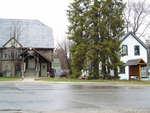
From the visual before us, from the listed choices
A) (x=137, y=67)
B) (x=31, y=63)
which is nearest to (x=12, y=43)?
(x=31, y=63)

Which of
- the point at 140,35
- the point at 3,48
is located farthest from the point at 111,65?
the point at 140,35

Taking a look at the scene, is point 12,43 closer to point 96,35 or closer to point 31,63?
point 31,63

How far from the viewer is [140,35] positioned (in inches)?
1939

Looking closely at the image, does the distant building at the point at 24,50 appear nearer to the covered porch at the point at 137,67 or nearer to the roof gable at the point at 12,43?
the roof gable at the point at 12,43

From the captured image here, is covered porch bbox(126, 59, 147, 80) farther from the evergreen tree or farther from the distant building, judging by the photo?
the distant building

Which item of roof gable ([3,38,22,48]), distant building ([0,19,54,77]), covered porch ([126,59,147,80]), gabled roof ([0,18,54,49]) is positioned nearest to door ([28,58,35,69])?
distant building ([0,19,54,77])

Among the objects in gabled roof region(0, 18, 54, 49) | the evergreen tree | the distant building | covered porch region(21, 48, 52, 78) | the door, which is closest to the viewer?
the evergreen tree

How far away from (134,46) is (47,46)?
16482mm

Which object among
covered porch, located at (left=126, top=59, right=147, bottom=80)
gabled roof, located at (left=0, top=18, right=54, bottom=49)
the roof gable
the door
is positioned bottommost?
covered porch, located at (left=126, top=59, right=147, bottom=80)

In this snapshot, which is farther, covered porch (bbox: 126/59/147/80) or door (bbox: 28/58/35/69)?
door (bbox: 28/58/35/69)

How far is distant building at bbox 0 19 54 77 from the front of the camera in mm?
36806

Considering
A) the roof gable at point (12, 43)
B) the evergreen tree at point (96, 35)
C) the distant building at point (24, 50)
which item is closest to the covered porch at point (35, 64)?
the distant building at point (24, 50)

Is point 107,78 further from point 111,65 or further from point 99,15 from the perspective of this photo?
point 99,15

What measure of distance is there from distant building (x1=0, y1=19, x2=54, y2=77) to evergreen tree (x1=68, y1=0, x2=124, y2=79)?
9365 millimetres
